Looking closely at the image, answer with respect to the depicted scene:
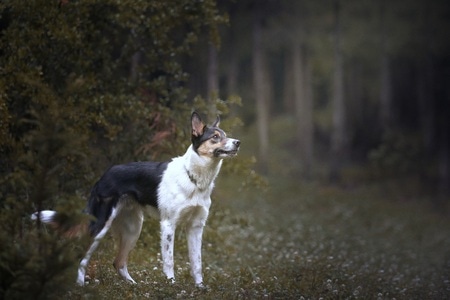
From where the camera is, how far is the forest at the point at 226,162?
25.4 ft

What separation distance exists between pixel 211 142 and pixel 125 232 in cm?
191

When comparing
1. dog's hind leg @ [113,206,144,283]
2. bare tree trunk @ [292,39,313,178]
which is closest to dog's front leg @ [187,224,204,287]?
dog's hind leg @ [113,206,144,283]

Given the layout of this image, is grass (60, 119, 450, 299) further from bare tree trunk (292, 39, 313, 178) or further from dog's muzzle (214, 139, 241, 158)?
bare tree trunk (292, 39, 313, 178)

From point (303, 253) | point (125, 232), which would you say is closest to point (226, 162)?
point (303, 253)

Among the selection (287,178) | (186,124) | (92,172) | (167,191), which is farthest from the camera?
(287,178)

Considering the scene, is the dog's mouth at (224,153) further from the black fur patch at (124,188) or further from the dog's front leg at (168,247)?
the dog's front leg at (168,247)

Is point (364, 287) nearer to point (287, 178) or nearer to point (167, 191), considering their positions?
point (167, 191)

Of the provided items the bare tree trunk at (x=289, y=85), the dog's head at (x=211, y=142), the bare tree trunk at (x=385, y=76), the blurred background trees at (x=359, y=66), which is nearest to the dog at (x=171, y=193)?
the dog's head at (x=211, y=142)

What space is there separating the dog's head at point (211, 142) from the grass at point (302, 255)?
6.14ft

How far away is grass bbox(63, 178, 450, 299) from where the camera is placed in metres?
9.93

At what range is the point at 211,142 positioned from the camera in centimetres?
988

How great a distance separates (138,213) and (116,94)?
14.4ft

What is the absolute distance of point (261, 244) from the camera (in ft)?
56.6

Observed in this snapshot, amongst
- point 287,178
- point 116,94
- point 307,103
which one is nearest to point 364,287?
point 116,94
